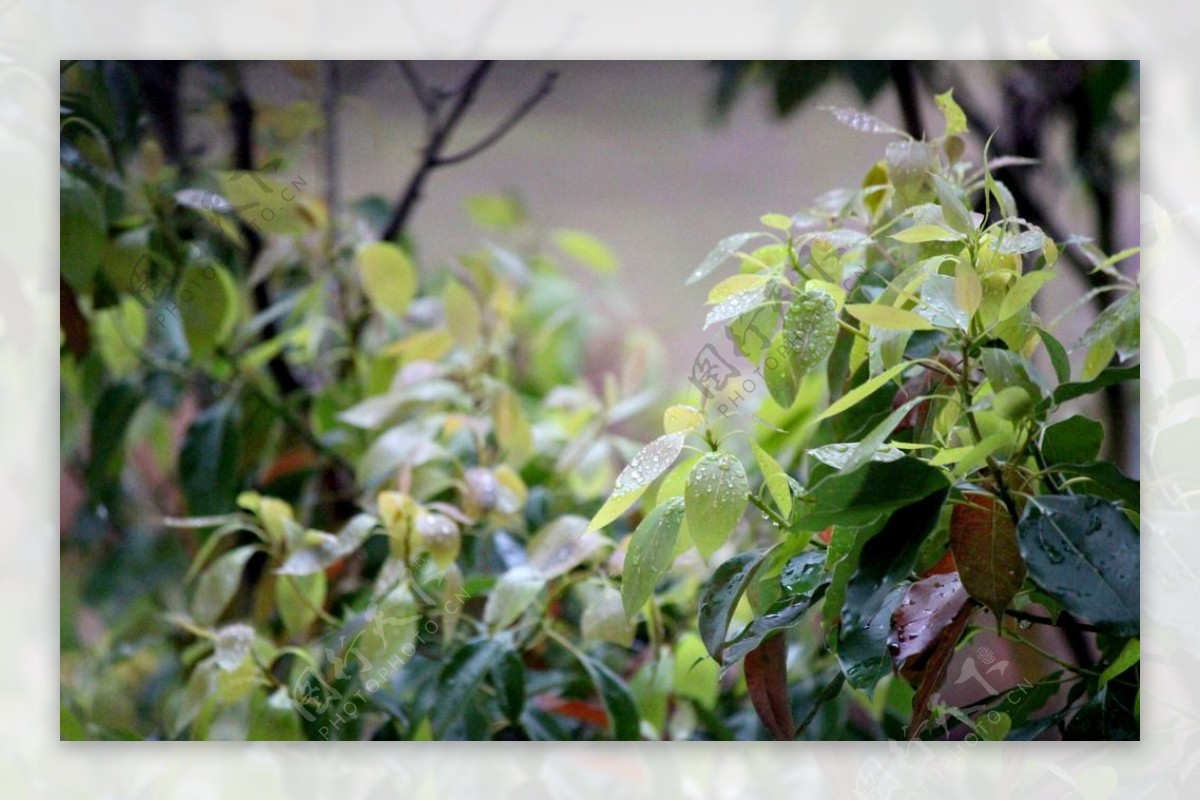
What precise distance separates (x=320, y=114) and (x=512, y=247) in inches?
12.7

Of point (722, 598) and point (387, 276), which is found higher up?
point (387, 276)

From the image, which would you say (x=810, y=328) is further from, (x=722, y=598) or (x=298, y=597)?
(x=298, y=597)

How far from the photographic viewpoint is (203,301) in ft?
3.20

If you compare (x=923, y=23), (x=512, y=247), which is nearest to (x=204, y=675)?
(x=512, y=247)

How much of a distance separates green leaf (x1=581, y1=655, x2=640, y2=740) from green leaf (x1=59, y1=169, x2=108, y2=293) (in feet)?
1.70

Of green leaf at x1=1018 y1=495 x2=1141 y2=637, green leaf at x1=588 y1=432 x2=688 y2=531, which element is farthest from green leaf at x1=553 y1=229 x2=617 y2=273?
green leaf at x1=1018 y1=495 x2=1141 y2=637

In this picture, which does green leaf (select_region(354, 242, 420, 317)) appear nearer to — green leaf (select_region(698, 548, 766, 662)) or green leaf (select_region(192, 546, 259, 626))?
green leaf (select_region(192, 546, 259, 626))

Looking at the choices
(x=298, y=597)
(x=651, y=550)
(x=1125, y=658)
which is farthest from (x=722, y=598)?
(x=298, y=597)

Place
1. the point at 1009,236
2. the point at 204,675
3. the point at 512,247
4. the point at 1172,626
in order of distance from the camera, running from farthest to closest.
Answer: the point at 512,247
the point at 204,675
the point at 1172,626
the point at 1009,236

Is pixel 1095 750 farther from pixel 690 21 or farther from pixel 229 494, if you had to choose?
pixel 229 494

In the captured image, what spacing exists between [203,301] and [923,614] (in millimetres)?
681

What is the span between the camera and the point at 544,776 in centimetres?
87

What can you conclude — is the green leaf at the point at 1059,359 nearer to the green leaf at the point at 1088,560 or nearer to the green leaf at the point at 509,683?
the green leaf at the point at 1088,560

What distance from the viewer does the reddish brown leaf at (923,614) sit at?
598 millimetres
